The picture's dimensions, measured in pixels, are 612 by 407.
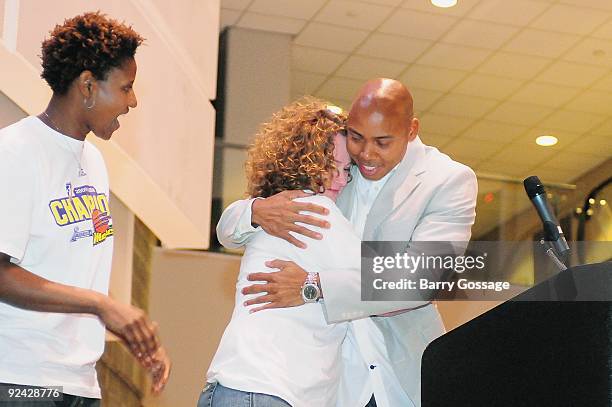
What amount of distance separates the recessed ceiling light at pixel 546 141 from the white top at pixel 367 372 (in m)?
8.85

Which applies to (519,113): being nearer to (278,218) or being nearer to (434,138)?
(434,138)

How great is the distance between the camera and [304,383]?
236 cm

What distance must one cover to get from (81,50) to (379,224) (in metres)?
0.91

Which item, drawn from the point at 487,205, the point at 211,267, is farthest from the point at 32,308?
the point at 487,205

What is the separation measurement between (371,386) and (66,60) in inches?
43.9

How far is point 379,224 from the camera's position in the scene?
2.80 m

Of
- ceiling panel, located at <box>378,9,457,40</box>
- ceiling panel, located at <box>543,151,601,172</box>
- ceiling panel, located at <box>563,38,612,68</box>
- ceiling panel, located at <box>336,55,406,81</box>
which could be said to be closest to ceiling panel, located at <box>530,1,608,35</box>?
ceiling panel, located at <box>563,38,612,68</box>

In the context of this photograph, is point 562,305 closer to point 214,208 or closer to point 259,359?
point 259,359

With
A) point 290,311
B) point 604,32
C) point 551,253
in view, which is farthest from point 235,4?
point 551,253

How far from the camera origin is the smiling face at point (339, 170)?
8.64 feet

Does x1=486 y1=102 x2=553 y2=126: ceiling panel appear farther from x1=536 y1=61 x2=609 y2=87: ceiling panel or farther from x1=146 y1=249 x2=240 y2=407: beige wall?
x1=146 y1=249 x2=240 y2=407: beige wall

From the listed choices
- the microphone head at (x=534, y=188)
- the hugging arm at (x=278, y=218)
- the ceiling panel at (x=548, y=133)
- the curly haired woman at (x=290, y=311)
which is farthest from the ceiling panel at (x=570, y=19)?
the microphone head at (x=534, y=188)

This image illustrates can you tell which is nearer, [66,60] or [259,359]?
[259,359]

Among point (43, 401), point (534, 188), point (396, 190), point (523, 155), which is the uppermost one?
point (523, 155)
